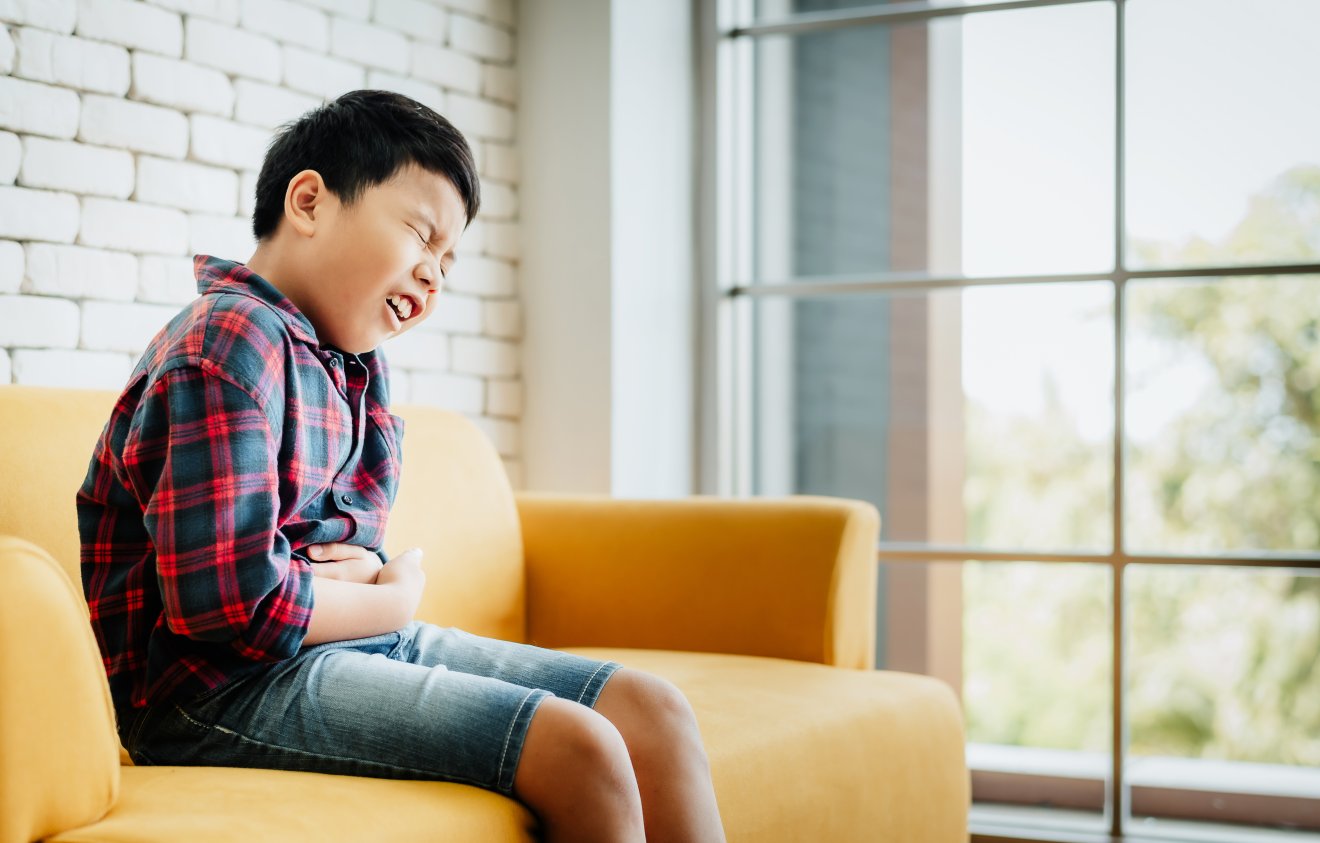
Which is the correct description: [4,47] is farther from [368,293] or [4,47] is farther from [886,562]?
[886,562]

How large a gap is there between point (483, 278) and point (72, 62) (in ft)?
3.26

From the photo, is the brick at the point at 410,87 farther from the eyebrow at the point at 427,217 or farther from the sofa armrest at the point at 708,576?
the eyebrow at the point at 427,217

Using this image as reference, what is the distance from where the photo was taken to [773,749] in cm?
162

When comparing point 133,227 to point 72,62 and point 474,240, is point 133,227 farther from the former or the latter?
point 474,240

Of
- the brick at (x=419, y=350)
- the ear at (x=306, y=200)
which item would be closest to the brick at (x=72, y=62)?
the brick at (x=419, y=350)

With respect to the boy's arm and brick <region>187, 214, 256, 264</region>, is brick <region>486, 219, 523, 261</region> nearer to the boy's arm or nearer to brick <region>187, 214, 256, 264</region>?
brick <region>187, 214, 256, 264</region>

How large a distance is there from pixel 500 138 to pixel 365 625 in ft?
5.74

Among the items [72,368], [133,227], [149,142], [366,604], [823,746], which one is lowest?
[823,746]

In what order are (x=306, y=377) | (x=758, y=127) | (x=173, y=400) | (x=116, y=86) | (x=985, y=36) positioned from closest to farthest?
(x=173, y=400), (x=306, y=377), (x=116, y=86), (x=985, y=36), (x=758, y=127)

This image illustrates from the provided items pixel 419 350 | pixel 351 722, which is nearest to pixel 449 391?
pixel 419 350

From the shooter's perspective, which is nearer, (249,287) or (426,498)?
(249,287)

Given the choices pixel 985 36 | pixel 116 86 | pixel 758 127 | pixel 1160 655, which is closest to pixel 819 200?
pixel 758 127

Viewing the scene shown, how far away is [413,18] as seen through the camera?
8.88 feet

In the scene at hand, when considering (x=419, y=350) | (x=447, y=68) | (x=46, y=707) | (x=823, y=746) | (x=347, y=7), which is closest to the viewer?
(x=46, y=707)
